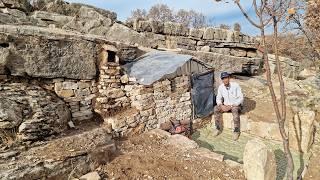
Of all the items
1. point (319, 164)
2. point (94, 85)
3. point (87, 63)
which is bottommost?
point (319, 164)

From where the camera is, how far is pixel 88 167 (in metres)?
4.98

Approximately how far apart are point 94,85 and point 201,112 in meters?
3.18

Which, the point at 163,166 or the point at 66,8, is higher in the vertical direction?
the point at 66,8

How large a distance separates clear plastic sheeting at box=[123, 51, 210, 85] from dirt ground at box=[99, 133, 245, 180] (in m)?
1.97

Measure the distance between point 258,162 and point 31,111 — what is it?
4118mm

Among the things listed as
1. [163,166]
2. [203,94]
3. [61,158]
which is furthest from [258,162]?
[203,94]

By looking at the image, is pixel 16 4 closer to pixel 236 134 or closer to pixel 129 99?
pixel 129 99

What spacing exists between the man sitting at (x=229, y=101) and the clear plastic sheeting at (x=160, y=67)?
0.90 m

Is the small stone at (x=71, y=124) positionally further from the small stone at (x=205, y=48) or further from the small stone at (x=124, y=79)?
the small stone at (x=205, y=48)

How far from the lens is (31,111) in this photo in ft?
18.1

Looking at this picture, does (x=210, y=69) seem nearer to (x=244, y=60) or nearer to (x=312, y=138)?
(x=312, y=138)

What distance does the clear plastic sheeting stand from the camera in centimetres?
743

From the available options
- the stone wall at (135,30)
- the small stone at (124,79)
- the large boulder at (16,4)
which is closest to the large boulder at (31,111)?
the small stone at (124,79)

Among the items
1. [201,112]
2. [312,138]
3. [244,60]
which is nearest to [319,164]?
[312,138]
